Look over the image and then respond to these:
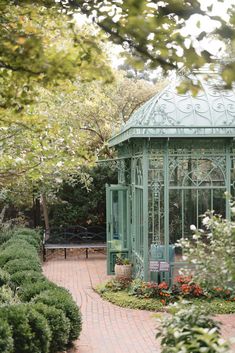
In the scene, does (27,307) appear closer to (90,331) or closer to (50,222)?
(90,331)

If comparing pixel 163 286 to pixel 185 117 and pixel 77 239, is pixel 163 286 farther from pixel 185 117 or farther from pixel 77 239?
pixel 77 239

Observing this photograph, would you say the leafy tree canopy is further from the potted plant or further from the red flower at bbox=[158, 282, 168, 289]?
the potted plant

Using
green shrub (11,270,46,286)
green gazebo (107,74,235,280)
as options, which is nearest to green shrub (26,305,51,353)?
green shrub (11,270,46,286)

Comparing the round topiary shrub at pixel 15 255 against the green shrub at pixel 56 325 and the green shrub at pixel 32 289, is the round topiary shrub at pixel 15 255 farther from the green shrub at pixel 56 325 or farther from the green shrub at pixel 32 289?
the green shrub at pixel 56 325

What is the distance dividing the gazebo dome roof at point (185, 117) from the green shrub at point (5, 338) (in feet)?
18.1

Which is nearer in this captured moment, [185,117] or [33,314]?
[33,314]

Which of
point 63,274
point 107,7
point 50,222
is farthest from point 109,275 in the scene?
point 107,7

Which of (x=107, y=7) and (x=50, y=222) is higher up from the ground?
(x=107, y=7)

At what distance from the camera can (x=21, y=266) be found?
394 inches

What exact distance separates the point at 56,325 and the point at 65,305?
49cm

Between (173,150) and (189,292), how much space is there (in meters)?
2.97

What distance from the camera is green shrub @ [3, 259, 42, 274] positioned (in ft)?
32.5

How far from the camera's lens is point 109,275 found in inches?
542

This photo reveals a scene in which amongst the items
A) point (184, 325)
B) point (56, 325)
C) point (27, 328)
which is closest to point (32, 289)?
point (56, 325)
